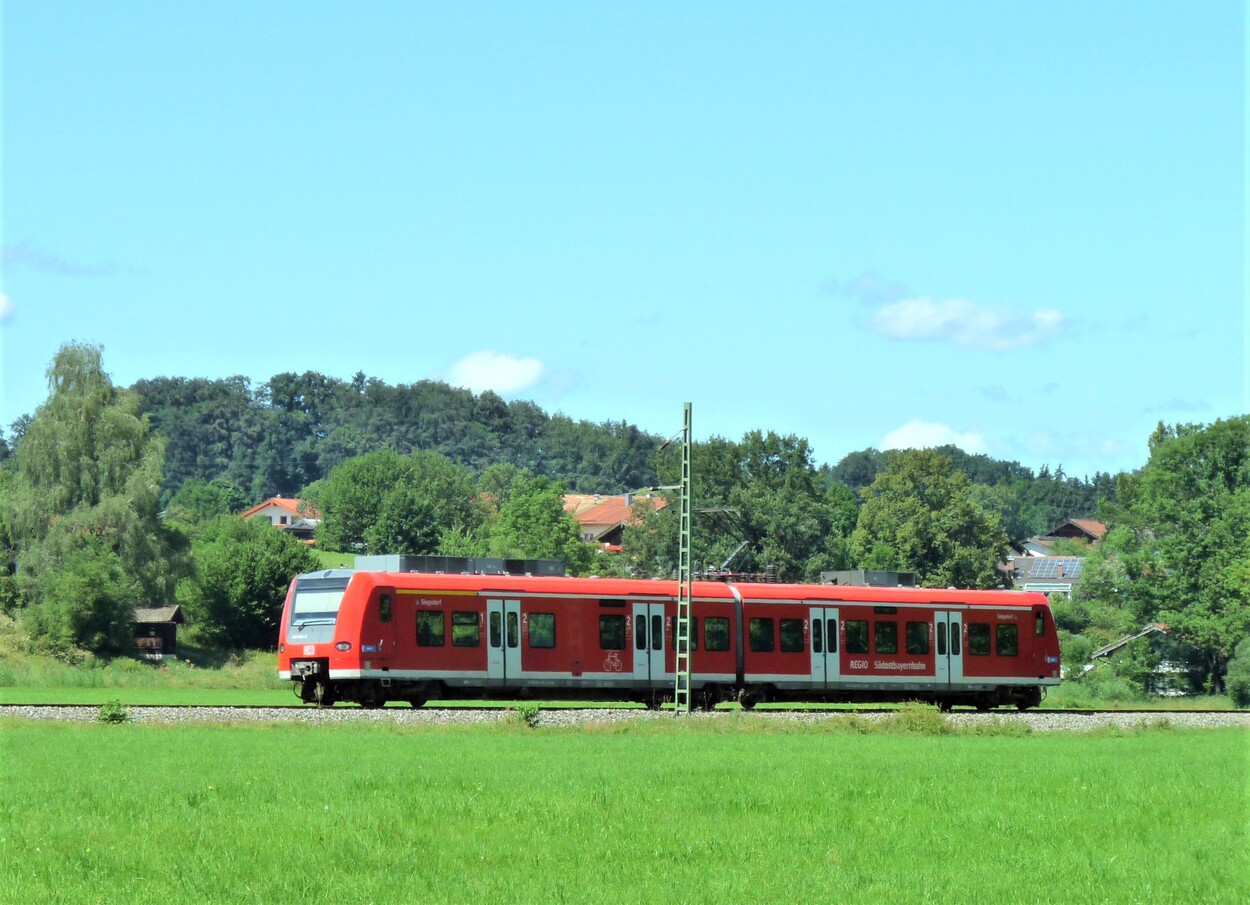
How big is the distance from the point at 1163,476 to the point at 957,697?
44.0m

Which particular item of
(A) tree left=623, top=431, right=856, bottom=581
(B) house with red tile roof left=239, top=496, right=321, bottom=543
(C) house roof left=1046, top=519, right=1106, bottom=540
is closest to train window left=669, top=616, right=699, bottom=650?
(A) tree left=623, top=431, right=856, bottom=581

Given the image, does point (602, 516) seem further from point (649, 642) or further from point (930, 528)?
point (649, 642)

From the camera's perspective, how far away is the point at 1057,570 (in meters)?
160

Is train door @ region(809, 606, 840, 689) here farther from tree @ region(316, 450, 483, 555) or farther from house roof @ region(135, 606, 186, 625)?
tree @ region(316, 450, 483, 555)

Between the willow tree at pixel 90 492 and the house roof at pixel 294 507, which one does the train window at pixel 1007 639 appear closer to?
the willow tree at pixel 90 492

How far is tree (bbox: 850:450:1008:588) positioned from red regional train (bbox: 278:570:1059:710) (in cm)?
5576

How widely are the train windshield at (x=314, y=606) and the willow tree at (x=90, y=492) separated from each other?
36961mm

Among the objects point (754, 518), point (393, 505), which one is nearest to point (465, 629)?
point (754, 518)

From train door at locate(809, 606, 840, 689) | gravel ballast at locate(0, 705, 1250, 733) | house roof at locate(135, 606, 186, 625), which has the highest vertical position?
house roof at locate(135, 606, 186, 625)

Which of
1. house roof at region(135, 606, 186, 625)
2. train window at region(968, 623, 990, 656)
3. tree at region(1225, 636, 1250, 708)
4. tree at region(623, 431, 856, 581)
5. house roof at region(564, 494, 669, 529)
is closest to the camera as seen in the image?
train window at region(968, 623, 990, 656)

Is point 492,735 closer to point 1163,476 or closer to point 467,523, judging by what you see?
point 1163,476

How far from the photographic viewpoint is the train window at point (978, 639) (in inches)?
1544

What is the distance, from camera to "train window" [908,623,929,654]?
1512 inches

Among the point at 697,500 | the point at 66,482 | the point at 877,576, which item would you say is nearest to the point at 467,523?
the point at 697,500
